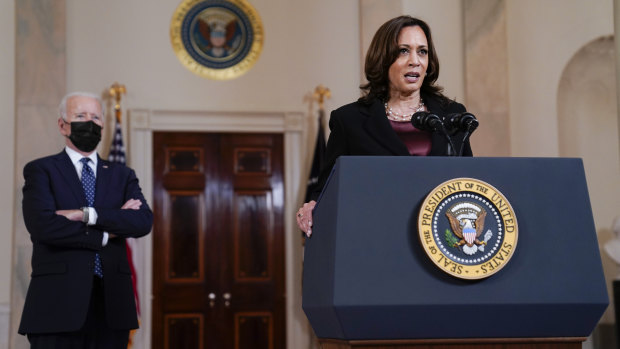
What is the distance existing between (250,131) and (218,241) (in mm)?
1285

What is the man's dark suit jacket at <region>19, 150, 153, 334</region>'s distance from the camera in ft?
13.2

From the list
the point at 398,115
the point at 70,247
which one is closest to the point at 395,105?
the point at 398,115

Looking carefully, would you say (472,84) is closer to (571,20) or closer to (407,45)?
(571,20)

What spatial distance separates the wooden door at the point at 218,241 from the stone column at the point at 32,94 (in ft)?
4.42

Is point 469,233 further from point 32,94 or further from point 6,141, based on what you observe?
point 6,141

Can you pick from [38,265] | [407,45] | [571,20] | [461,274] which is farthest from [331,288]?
[571,20]

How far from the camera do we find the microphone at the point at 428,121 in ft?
7.86

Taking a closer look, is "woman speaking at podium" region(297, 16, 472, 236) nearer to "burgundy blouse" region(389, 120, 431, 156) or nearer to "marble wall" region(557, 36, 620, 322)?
"burgundy blouse" region(389, 120, 431, 156)

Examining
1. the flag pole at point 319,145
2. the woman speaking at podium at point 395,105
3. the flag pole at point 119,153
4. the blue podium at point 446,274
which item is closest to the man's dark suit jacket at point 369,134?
the woman speaking at podium at point 395,105

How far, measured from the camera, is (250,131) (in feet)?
30.7

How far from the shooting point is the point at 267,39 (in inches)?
373

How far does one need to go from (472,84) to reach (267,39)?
8.22ft

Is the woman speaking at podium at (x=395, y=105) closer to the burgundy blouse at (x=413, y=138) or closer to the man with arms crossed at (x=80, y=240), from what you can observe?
the burgundy blouse at (x=413, y=138)

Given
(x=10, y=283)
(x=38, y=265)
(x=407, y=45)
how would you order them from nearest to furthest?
(x=407, y=45) < (x=38, y=265) < (x=10, y=283)
